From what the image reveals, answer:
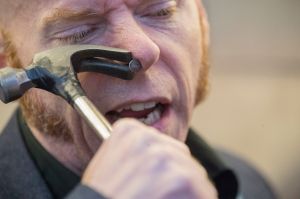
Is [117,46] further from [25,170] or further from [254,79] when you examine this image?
[254,79]

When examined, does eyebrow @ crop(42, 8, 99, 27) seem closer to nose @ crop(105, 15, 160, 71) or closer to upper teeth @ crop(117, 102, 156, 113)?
nose @ crop(105, 15, 160, 71)

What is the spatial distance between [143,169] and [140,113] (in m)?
0.42

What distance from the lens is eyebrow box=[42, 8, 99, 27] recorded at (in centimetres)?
100

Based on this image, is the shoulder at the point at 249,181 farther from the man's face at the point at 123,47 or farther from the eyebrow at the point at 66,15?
the eyebrow at the point at 66,15

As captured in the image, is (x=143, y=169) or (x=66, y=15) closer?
(x=143, y=169)

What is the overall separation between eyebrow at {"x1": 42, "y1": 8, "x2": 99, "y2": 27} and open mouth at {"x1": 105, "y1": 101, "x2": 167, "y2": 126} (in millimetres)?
187

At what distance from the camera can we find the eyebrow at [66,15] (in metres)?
1.00

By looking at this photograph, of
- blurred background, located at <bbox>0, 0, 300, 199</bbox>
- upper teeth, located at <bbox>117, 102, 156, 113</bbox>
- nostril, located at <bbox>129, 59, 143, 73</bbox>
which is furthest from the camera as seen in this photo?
blurred background, located at <bbox>0, 0, 300, 199</bbox>

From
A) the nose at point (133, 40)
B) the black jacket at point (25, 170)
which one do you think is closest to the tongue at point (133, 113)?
the nose at point (133, 40)

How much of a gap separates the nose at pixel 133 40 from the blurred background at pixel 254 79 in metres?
1.71

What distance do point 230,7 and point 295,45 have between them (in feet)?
1.22

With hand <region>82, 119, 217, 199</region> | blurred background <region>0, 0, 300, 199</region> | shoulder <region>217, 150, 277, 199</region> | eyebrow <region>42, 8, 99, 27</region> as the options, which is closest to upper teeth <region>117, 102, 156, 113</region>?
eyebrow <region>42, 8, 99, 27</region>

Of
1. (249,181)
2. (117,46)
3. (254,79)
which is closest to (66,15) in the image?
(117,46)

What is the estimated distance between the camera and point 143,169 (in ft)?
2.18
